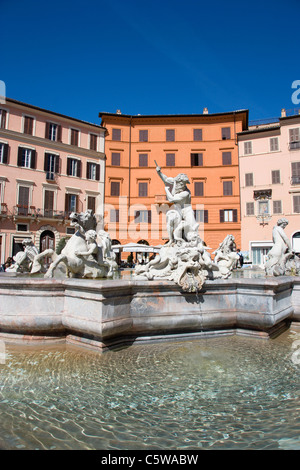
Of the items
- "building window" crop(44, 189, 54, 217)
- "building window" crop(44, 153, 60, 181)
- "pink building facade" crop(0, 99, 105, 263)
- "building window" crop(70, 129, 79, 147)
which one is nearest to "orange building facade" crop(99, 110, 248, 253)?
"pink building facade" crop(0, 99, 105, 263)

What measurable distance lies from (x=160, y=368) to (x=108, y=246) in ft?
16.2

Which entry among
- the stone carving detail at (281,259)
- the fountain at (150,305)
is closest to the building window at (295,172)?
the stone carving detail at (281,259)

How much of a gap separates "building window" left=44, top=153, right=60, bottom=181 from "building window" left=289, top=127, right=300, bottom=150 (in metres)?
22.4

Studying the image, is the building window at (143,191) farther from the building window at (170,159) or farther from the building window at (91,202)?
the building window at (91,202)

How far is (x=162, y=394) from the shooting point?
8.73ft

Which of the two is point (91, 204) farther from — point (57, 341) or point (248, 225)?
point (57, 341)

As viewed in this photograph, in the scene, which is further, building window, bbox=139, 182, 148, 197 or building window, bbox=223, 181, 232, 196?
building window, bbox=139, 182, 148, 197

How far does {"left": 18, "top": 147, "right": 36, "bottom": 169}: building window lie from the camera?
89.1 ft

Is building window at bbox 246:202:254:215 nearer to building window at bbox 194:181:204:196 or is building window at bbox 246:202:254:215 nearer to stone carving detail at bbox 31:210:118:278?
building window at bbox 194:181:204:196

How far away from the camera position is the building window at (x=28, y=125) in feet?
91.0

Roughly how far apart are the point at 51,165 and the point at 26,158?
7.68 feet

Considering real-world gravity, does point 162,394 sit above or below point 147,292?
below
